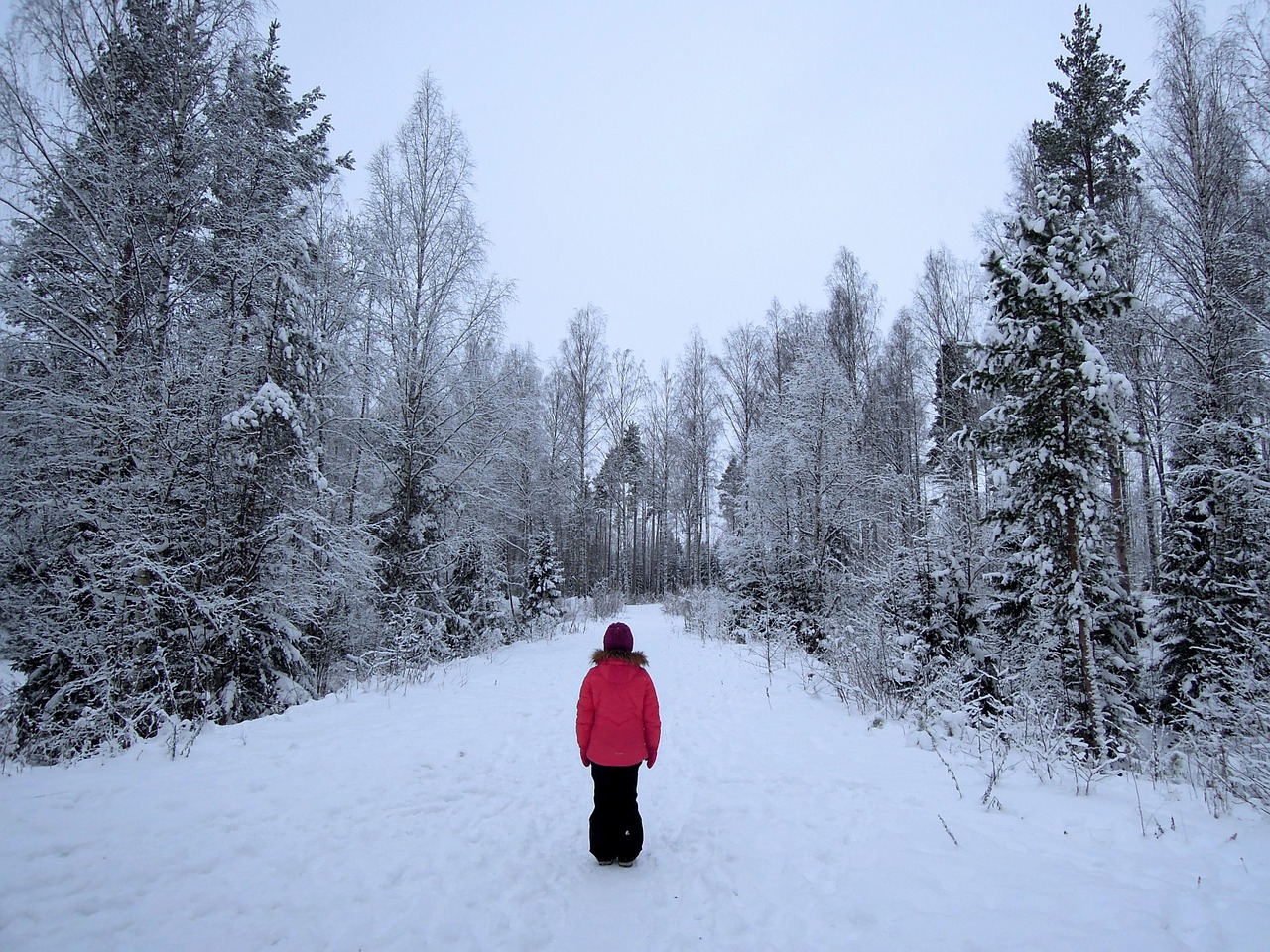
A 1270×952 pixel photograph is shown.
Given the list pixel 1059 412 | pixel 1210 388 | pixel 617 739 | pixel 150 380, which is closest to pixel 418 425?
pixel 150 380

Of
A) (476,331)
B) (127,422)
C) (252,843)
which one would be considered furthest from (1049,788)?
(476,331)

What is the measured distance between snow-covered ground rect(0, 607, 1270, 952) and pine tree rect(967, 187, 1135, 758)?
3.27 meters

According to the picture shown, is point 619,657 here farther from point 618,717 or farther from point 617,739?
point 617,739

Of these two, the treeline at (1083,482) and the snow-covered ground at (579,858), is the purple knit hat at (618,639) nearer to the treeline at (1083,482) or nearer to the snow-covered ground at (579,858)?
the snow-covered ground at (579,858)

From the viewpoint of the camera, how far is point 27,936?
257 cm

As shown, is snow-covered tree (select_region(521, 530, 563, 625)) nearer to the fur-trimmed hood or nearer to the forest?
the forest

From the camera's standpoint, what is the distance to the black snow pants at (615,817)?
352 centimetres

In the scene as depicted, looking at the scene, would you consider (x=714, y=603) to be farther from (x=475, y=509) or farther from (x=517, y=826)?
(x=517, y=826)

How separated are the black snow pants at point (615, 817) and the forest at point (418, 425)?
383cm

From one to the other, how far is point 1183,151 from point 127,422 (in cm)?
1989

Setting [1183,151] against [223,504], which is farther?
[1183,151]

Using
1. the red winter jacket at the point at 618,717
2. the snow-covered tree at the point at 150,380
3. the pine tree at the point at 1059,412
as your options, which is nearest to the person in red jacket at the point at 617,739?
the red winter jacket at the point at 618,717

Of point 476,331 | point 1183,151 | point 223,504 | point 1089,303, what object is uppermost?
point 1183,151

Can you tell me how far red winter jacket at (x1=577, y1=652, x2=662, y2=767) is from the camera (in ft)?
11.9
